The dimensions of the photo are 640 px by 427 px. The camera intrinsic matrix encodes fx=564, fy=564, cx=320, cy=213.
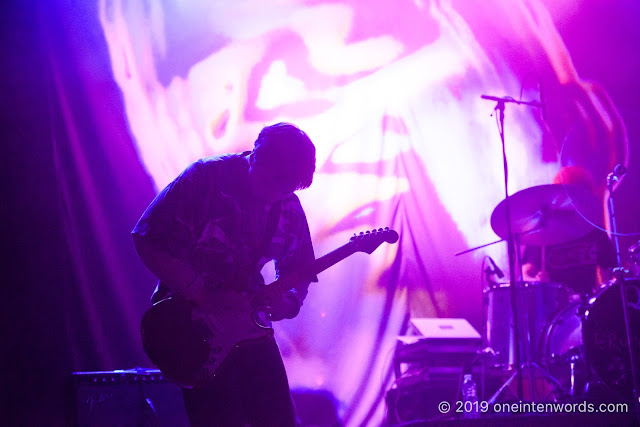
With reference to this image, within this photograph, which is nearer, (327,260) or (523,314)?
(327,260)

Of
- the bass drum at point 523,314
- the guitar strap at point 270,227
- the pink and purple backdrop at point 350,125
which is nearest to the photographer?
the guitar strap at point 270,227

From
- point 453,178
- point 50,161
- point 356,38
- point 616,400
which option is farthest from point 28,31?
point 616,400

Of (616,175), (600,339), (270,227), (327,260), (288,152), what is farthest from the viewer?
(600,339)

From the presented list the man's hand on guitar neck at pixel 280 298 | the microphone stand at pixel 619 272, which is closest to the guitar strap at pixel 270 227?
the man's hand on guitar neck at pixel 280 298

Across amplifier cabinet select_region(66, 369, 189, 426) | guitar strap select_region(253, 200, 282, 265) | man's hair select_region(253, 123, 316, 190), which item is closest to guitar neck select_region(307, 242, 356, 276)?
guitar strap select_region(253, 200, 282, 265)

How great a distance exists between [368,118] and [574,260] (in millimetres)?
2175

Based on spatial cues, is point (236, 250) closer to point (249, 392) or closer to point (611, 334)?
point (249, 392)

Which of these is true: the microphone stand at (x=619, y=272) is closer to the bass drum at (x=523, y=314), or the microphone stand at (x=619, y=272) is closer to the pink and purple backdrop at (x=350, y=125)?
the pink and purple backdrop at (x=350, y=125)

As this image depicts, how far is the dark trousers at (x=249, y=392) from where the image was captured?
191 cm

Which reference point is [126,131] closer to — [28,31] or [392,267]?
[28,31]

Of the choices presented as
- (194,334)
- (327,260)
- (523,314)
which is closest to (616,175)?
(523,314)

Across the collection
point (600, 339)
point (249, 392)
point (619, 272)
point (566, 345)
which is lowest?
point (566, 345)

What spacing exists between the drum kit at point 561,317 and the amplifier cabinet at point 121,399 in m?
2.12

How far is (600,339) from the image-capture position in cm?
359
